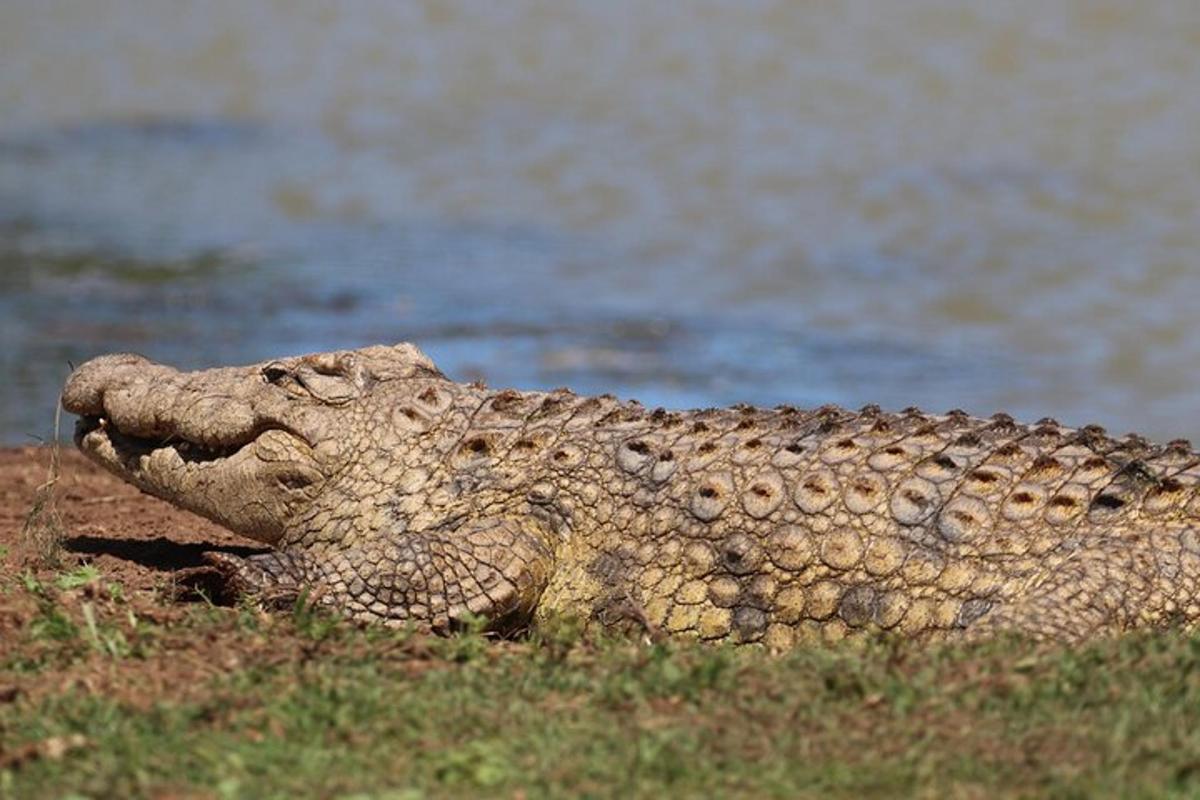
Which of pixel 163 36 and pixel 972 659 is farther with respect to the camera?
pixel 163 36

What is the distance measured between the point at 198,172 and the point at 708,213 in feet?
20.1

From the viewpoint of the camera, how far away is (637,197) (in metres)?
17.7

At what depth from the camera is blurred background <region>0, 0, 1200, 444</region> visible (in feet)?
43.0

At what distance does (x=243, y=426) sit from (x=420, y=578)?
1071 mm

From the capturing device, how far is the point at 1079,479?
5.55m

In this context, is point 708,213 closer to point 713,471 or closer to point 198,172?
point 198,172

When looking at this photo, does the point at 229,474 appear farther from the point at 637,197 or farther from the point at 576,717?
the point at 637,197

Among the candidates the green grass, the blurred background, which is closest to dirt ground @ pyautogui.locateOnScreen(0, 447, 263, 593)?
the green grass

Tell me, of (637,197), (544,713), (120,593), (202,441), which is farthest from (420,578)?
(637,197)

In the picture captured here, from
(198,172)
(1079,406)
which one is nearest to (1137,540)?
(1079,406)

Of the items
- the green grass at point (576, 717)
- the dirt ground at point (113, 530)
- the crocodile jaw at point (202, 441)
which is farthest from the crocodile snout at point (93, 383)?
the green grass at point (576, 717)

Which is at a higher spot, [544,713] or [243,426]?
[243,426]

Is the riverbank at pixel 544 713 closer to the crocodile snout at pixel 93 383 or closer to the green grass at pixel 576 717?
the green grass at pixel 576 717

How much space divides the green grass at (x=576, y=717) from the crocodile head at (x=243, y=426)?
1.39 meters
